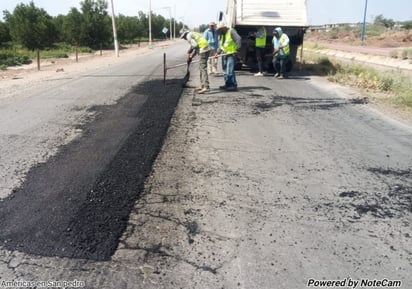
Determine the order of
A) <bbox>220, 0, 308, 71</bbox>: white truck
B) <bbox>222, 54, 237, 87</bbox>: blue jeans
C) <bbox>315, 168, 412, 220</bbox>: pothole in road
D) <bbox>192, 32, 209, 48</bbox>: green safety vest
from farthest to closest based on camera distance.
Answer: <bbox>220, 0, 308, 71</bbox>: white truck → <bbox>222, 54, 237, 87</bbox>: blue jeans → <bbox>192, 32, 209, 48</bbox>: green safety vest → <bbox>315, 168, 412, 220</bbox>: pothole in road

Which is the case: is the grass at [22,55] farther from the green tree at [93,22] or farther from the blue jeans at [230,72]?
the blue jeans at [230,72]

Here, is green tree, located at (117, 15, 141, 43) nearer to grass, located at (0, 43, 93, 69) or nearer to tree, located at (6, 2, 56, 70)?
grass, located at (0, 43, 93, 69)

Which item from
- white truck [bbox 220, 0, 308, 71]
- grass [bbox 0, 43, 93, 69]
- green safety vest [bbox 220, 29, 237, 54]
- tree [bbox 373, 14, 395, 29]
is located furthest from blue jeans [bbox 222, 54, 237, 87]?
tree [bbox 373, 14, 395, 29]

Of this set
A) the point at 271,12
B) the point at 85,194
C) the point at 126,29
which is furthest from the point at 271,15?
the point at 126,29

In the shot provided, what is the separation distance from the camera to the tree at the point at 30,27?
97.3ft

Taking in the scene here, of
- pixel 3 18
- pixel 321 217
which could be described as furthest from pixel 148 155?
pixel 3 18

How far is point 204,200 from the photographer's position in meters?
3.79

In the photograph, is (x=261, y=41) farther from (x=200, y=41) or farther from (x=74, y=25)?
(x=74, y=25)

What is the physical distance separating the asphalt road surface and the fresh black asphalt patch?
0.02 metres

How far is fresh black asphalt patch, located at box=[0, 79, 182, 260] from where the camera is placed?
2996 mm

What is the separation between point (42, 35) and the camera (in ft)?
102

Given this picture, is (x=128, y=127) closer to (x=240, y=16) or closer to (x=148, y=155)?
(x=148, y=155)

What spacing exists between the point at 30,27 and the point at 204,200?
101ft

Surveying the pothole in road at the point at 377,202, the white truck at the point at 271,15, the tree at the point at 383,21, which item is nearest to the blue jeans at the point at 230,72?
the white truck at the point at 271,15
